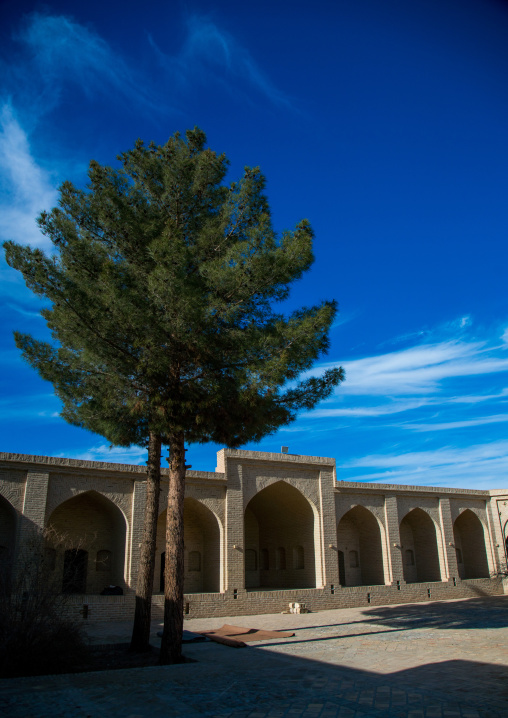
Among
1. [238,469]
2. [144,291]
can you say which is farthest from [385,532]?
[144,291]

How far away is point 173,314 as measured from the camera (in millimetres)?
10180

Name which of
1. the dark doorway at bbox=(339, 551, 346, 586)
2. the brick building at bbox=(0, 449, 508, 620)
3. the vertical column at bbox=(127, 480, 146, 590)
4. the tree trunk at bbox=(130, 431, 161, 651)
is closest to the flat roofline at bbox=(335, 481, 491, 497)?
the brick building at bbox=(0, 449, 508, 620)

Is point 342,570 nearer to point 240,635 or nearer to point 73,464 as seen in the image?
point 240,635

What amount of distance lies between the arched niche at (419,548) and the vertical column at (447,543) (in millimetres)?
415

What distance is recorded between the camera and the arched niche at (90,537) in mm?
19250

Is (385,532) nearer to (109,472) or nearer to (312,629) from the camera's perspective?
(312,629)

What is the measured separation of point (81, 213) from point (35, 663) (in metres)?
8.54

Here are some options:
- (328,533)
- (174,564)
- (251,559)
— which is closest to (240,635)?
(174,564)

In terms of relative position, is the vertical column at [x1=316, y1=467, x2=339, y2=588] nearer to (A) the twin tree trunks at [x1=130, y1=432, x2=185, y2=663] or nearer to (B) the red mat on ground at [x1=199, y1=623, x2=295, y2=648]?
(B) the red mat on ground at [x1=199, y1=623, x2=295, y2=648]

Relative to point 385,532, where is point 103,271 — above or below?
above

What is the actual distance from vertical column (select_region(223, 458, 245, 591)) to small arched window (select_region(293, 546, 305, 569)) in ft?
15.9

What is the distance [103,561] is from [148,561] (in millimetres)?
9280

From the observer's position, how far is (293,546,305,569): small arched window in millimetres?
23438

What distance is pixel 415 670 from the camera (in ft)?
29.3
